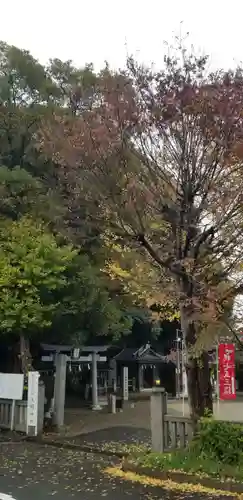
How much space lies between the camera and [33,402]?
1490 centimetres

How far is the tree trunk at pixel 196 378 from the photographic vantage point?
31.5 feet

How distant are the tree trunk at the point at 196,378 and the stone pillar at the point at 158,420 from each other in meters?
0.84

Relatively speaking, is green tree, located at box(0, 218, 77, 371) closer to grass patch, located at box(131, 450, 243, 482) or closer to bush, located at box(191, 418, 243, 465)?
grass patch, located at box(131, 450, 243, 482)

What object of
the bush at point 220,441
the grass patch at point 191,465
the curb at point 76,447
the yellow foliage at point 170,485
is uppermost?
the bush at point 220,441

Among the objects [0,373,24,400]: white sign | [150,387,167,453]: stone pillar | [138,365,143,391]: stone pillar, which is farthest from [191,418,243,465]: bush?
[138,365,143,391]: stone pillar

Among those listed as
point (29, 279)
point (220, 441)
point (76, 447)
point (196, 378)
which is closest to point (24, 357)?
point (29, 279)

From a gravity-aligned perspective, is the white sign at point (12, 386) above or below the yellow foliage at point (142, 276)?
below

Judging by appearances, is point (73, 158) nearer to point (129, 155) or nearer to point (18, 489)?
point (129, 155)

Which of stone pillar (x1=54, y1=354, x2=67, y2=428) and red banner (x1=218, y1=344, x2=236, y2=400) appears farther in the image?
stone pillar (x1=54, y1=354, x2=67, y2=428)

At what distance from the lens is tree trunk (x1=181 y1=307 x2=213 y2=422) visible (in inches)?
378

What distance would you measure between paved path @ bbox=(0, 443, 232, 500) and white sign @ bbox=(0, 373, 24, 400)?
3.18m

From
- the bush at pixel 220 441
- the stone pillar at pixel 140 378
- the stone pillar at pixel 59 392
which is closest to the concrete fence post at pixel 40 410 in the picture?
the stone pillar at pixel 59 392

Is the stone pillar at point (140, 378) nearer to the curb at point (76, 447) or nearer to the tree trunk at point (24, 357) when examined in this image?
the tree trunk at point (24, 357)

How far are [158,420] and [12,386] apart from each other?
22.5 feet
